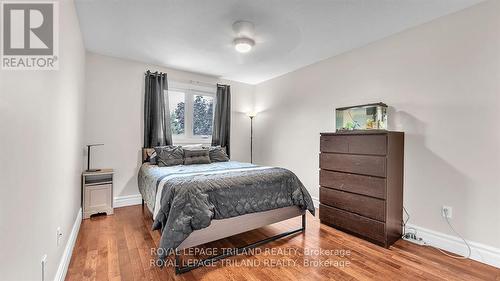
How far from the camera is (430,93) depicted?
8.00 feet

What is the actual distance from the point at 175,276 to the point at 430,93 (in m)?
3.10

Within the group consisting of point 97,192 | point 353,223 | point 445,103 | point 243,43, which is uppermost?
point 243,43

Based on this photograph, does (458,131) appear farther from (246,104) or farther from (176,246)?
(246,104)

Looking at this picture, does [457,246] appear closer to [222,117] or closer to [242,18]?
[242,18]

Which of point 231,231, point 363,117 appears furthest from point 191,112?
point 363,117

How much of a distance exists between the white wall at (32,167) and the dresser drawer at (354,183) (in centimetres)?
273

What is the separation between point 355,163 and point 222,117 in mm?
2791

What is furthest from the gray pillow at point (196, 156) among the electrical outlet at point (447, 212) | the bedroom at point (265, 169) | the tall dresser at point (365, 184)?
the electrical outlet at point (447, 212)

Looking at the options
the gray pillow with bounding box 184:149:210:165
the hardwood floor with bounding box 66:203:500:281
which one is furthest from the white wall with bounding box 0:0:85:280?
the gray pillow with bounding box 184:149:210:165

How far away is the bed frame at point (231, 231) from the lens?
1934mm

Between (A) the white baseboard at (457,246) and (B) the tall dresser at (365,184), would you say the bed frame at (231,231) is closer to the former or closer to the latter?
(B) the tall dresser at (365,184)

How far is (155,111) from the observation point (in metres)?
3.84

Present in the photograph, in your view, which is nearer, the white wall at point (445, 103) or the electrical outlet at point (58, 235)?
the electrical outlet at point (58, 235)

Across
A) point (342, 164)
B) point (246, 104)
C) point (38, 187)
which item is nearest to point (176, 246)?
point (38, 187)
